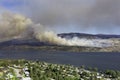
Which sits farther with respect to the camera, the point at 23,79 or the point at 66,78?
the point at 66,78

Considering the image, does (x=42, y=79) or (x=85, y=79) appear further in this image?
Answer: (x=85, y=79)

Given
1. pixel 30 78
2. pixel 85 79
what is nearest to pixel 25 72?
pixel 30 78

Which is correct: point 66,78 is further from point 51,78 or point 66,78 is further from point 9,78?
point 9,78

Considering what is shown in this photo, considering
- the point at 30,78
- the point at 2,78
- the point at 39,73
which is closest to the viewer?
the point at 2,78

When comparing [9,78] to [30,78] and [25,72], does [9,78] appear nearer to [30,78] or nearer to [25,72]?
[30,78]

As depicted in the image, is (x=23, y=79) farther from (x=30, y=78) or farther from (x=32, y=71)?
(x=32, y=71)

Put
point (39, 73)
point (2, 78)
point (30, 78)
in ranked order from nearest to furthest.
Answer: point (2, 78), point (30, 78), point (39, 73)

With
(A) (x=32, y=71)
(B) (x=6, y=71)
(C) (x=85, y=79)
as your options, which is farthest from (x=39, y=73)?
(C) (x=85, y=79)

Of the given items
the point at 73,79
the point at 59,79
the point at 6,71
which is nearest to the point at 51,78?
the point at 59,79
